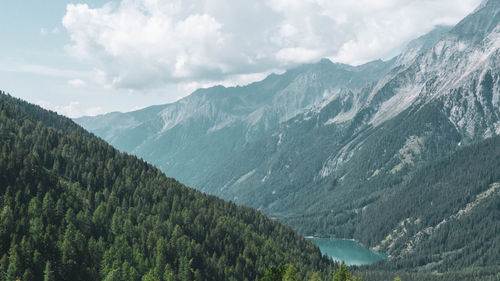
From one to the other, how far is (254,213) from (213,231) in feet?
154

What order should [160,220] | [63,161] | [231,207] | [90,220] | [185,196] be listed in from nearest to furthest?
[90,220]
[160,220]
[63,161]
[185,196]
[231,207]

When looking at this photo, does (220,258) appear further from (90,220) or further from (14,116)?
(14,116)

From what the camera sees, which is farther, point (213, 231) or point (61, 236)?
point (213, 231)

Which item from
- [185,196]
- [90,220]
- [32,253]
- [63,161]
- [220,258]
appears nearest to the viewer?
[32,253]

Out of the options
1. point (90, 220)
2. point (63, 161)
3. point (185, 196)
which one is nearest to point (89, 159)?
point (63, 161)

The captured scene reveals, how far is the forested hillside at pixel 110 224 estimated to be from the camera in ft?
340

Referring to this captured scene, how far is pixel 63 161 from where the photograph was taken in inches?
6407

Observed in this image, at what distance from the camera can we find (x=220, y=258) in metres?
139

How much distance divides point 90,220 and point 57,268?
87.9 feet

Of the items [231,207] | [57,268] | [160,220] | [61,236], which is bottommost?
[57,268]

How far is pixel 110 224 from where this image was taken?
132m

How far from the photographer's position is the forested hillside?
104 m

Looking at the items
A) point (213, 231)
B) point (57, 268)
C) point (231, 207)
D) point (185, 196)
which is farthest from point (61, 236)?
point (231, 207)

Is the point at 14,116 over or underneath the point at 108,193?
over
